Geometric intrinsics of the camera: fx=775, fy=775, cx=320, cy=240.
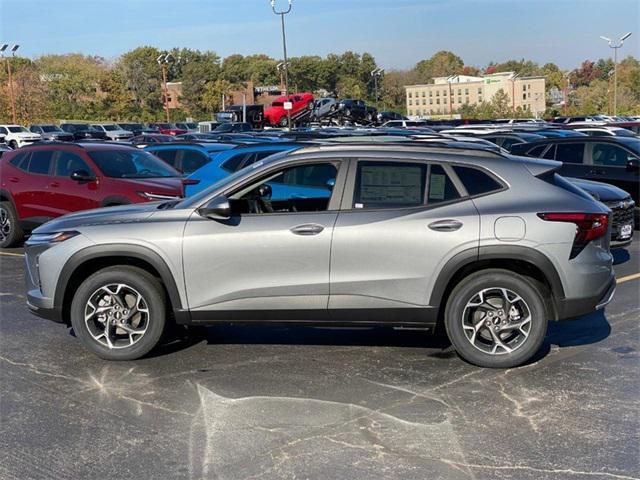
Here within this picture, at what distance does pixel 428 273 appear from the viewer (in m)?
5.73

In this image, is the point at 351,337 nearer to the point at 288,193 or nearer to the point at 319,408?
the point at 288,193

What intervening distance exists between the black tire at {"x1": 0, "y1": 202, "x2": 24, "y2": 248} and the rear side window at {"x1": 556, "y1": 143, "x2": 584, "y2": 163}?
9.29 metres

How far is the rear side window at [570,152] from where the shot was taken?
544 inches

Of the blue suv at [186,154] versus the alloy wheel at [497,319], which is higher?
the blue suv at [186,154]

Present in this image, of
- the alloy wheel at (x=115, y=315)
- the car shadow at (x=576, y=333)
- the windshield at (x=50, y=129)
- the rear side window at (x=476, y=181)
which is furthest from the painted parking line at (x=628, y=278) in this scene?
the windshield at (x=50, y=129)

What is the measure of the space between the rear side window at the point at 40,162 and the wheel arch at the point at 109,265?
20.3 ft

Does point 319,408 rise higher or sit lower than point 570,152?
lower

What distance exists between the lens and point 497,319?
5.80m

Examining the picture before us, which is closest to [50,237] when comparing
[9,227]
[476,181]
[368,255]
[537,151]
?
[368,255]

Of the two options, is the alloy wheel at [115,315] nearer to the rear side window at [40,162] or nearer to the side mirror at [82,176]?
the side mirror at [82,176]

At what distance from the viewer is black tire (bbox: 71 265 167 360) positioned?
6066 millimetres

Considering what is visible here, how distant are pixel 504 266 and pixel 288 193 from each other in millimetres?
1822

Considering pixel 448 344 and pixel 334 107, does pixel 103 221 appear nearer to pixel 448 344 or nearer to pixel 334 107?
pixel 448 344

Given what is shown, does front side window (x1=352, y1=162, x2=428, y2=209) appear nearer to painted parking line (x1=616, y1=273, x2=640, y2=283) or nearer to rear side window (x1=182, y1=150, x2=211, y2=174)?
painted parking line (x1=616, y1=273, x2=640, y2=283)
